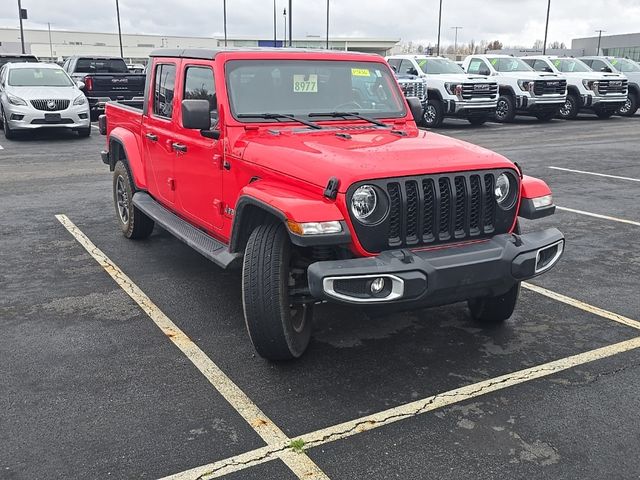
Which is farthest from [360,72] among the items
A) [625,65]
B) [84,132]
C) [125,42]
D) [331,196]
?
[125,42]

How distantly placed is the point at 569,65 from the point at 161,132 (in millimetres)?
20511

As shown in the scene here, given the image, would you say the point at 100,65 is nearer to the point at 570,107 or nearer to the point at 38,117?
the point at 38,117

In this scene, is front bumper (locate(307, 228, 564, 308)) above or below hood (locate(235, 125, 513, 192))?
below

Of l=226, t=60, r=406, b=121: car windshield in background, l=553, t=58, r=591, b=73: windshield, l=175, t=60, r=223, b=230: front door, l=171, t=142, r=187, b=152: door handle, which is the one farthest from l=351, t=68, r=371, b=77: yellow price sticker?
l=553, t=58, r=591, b=73: windshield

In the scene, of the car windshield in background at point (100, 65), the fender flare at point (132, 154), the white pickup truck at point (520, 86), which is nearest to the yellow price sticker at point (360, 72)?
the fender flare at point (132, 154)

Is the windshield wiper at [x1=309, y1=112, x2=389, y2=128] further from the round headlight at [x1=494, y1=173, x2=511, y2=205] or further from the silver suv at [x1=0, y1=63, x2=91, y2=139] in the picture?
the silver suv at [x1=0, y1=63, x2=91, y2=139]

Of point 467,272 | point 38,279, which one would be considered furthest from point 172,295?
point 467,272

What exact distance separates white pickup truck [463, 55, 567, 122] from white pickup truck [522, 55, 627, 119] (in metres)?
0.90

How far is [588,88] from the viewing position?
2178cm

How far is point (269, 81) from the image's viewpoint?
5016 millimetres

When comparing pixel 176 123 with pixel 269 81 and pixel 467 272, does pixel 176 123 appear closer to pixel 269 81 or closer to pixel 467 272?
pixel 269 81

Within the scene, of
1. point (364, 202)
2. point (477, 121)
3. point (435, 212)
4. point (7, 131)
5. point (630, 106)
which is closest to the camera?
point (364, 202)

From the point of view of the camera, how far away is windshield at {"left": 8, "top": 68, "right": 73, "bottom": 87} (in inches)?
630

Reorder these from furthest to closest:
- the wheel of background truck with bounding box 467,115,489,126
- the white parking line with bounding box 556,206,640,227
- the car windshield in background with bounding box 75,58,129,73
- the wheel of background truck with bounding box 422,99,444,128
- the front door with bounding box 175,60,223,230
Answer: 1. the car windshield in background with bounding box 75,58,129,73
2. the wheel of background truck with bounding box 467,115,489,126
3. the wheel of background truck with bounding box 422,99,444,128
4. the white parking line with bounding box 556,206,640,227
5. the front door with bounding box 175,60,223,230
